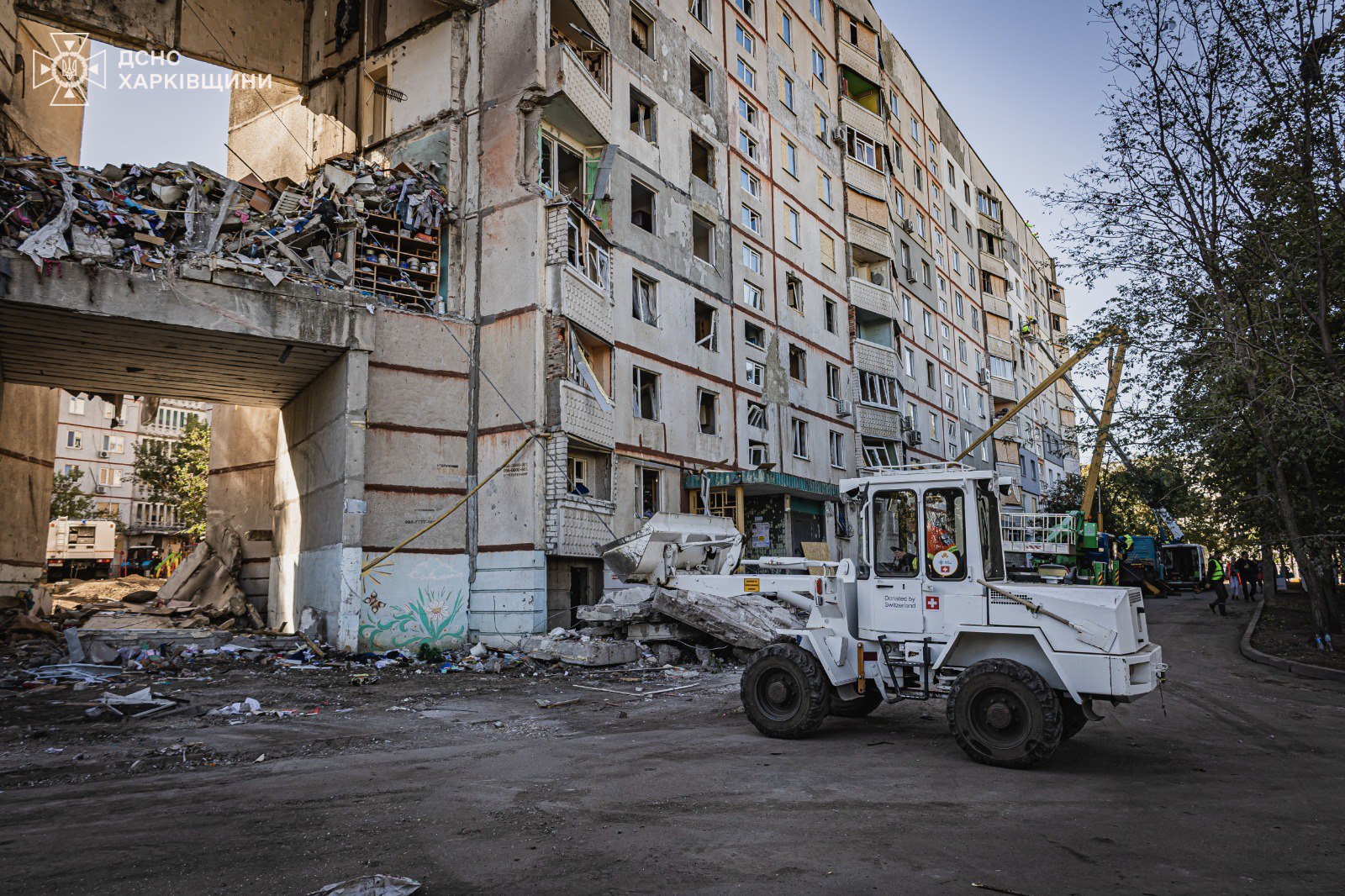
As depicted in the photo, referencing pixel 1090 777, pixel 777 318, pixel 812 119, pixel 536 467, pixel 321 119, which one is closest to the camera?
pixel 1090 777

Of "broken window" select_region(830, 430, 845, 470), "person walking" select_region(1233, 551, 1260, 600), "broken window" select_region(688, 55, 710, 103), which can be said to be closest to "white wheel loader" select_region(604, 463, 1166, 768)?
"broken window" select_region(688, 55, 710, 103)

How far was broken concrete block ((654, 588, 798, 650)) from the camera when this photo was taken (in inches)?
588

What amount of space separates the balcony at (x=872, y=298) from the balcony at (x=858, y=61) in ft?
32.0

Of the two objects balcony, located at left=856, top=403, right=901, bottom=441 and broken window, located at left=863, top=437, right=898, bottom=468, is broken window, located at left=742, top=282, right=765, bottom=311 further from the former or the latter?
broken window, located at left=863, top=437, right=898, bottom=468

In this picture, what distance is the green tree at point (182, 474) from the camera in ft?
144

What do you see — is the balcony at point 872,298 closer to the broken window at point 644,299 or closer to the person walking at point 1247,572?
the broken window at point 644,299

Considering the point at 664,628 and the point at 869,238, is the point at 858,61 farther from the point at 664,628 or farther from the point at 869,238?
the point at 664,628

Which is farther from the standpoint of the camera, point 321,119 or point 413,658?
point 321,119

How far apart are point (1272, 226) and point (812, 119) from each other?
21.5m

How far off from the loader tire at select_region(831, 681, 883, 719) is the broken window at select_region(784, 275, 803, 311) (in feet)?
71.3

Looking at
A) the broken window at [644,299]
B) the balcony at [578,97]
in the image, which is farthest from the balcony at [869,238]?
the balcony at [578,97]

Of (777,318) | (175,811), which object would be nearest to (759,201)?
(777,318)

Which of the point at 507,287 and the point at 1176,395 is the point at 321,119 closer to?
the point at 507,287

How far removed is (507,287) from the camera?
1853 cm
